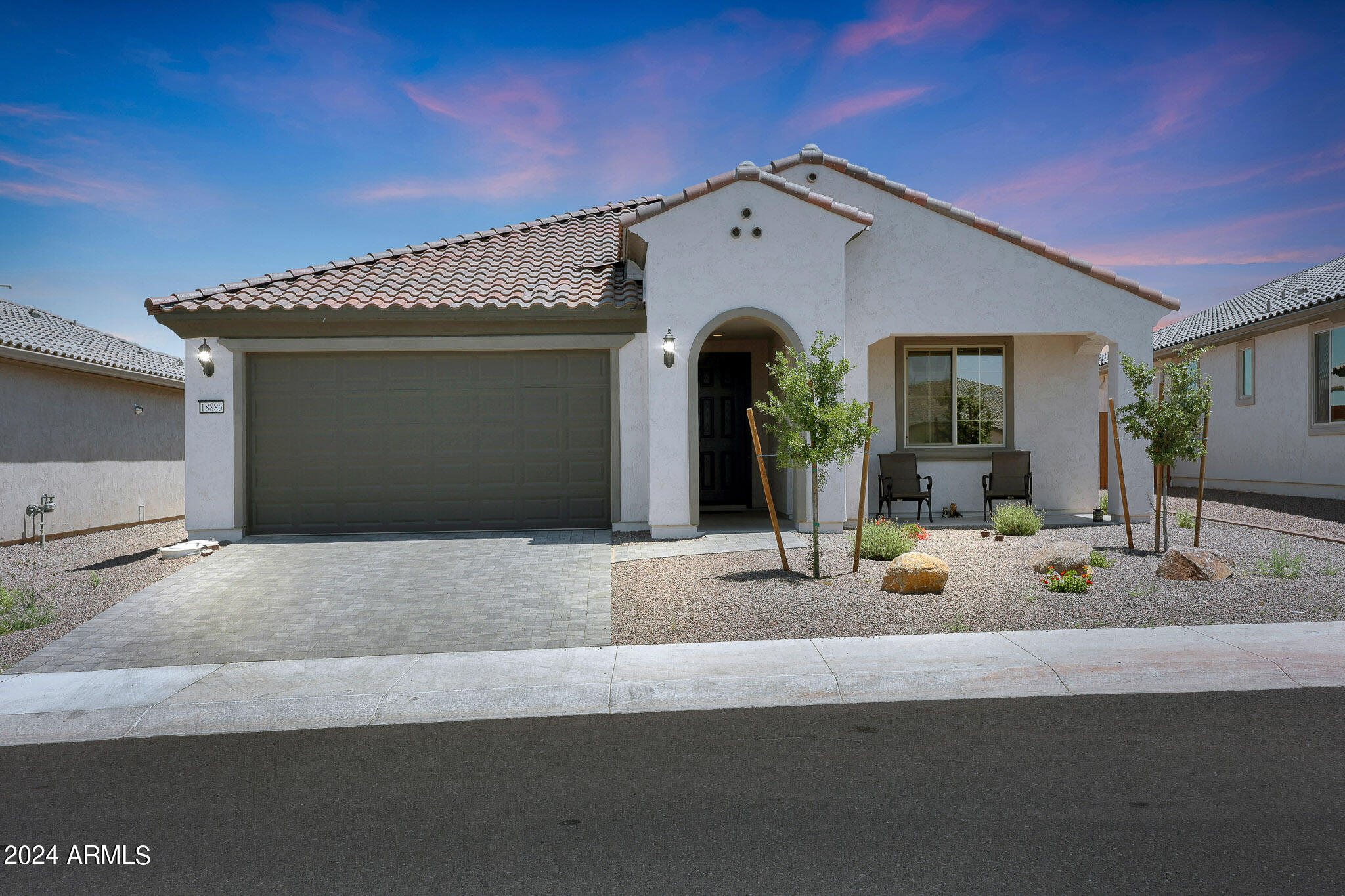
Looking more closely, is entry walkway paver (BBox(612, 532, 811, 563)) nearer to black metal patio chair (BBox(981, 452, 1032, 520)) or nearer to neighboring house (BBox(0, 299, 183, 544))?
black metal patio chair (BBox(981, 452, 1032, 520))

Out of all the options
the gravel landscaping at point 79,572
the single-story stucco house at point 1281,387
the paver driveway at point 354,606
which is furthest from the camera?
the single-story stucco house at point 1281,387

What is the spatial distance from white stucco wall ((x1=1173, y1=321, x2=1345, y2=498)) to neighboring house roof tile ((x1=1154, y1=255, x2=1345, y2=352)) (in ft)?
1.87

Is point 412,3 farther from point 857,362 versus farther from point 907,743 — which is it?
point 907,743

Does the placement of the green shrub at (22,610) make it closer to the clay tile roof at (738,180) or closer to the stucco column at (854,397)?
the clay tile roof at (738,180)

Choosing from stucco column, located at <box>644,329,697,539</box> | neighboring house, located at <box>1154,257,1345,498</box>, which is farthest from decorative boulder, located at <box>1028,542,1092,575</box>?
neighboring house, located at <box>1154,257,1345,498</box>

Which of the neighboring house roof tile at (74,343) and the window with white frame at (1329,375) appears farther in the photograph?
the window with white frame at (1329,375)

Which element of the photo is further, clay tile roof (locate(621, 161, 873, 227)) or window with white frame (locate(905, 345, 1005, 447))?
window with white frame (locate(905, 345, 1005, 447))

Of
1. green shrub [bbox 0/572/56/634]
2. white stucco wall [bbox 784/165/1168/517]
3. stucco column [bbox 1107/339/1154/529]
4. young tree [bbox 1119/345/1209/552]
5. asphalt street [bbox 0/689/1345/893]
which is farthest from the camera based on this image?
white stucco wall [bbox 784/165/1168/517]

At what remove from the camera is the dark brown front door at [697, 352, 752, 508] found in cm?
1520

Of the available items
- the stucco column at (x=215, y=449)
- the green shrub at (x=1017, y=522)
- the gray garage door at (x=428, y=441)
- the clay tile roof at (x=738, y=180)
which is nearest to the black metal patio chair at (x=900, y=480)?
the green shrub at (x=1017, y=522)

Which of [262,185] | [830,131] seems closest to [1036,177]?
[830,131]

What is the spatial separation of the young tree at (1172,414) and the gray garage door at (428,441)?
7.27 meters

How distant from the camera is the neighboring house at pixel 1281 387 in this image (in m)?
16.3

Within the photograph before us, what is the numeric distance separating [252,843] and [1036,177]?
1916cm
